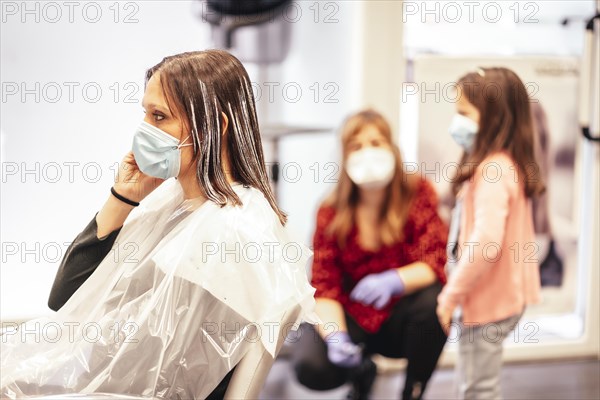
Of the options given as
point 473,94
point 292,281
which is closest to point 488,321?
point 473,94

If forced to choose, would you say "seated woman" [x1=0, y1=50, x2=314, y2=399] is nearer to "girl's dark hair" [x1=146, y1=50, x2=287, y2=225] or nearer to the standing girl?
"girl's dark hair" [x1=146, y1=50, x2=287, y2=225]

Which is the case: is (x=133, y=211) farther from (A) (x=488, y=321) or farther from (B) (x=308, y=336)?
(A) (x=488, y=321)

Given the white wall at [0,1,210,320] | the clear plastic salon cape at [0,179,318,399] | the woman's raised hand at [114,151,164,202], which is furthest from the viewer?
the white wall at [0,1,210,320]

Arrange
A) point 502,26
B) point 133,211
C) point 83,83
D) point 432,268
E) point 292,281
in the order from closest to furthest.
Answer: point 292,281 → point 133,211 → point 83,83 → point 432,268 → point 502,26

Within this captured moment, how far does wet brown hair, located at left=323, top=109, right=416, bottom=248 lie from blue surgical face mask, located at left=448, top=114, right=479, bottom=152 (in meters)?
0.25

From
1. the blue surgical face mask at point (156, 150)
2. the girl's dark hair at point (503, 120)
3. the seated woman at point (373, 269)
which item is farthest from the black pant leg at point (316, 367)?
the blue surgical face mask at point (156, 150)

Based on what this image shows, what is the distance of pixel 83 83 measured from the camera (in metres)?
1.97

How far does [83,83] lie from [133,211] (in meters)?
0.79

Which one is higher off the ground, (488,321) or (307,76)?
(307,76)

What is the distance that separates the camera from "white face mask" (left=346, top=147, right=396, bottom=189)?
2.20m

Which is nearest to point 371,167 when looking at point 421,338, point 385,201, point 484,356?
point 385,201

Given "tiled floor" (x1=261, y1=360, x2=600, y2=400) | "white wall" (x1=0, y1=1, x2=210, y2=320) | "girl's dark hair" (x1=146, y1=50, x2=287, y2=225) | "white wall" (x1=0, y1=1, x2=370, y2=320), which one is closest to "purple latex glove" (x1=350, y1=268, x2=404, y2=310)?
"white wall" (x1=0, y1=1, x2=370, y2=320)

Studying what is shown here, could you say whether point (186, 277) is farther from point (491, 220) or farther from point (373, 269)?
point (373, 269)

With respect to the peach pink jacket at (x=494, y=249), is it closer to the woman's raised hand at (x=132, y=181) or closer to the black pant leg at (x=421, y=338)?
the black pant leg at (x=421, y=338)
